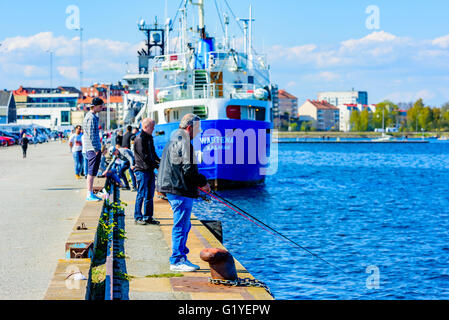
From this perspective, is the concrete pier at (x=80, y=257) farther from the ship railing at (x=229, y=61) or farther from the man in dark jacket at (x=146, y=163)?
the ship railing at (x=229, y=61)

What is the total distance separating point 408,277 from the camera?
44.3 feet

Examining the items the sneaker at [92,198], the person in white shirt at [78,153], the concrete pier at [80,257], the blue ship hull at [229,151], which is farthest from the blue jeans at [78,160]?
the sneaker at [92,198]

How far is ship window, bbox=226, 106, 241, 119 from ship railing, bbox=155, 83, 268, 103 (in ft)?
3.83

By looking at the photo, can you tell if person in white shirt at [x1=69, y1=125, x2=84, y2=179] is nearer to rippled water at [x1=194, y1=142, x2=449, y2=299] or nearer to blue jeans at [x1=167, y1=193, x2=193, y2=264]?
rippled water at [x1=194, y1=142, x2=449, y2=299]

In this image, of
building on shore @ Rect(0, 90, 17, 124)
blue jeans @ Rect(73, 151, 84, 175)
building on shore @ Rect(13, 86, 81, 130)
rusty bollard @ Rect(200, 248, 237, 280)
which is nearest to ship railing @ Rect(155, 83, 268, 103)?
blue jeans @ Rect(73, 151, 84, 175)

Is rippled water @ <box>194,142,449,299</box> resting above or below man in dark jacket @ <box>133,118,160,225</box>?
below

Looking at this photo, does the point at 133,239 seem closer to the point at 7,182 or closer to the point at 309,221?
the point at 7,182

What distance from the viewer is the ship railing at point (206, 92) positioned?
106ft

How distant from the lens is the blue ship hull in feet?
95.5

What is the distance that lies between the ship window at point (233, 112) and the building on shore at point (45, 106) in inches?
4664

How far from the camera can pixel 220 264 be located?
7.66 m

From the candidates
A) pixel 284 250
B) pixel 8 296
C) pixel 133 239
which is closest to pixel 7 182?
pixel 284 250

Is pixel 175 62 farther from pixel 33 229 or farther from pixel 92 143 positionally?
pixel 33 229
